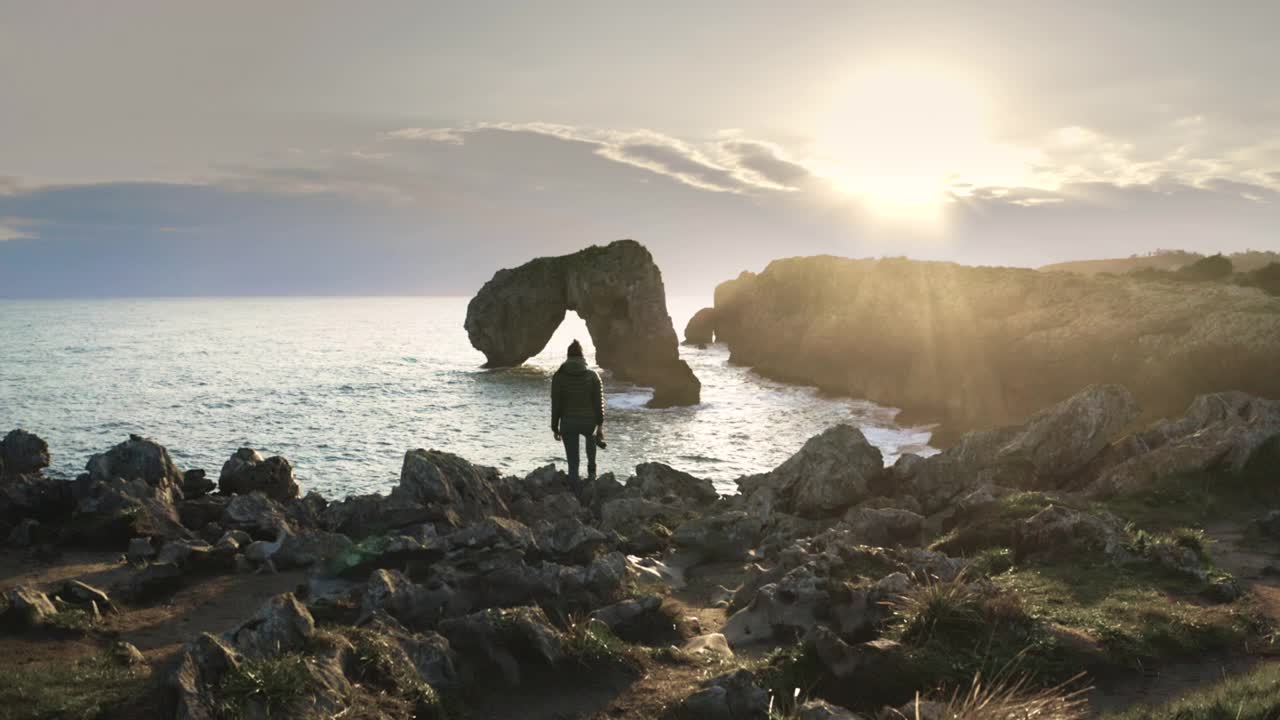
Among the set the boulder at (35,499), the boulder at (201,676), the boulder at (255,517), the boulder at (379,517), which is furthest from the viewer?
the boulder at (35,499)

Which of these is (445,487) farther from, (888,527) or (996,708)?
(996,708)

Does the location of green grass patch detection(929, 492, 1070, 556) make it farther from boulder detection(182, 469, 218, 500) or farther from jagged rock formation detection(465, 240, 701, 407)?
jagged rock formation detection(465, 240, 701, 407)

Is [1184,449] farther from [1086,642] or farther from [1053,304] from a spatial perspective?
[1053,304]

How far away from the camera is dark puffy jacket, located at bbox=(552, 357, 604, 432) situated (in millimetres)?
19875

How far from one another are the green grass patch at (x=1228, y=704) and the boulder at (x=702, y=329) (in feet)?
495

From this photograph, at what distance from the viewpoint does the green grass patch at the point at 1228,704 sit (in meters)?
7.60

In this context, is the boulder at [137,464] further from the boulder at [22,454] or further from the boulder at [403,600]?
the boulder at [403,600]

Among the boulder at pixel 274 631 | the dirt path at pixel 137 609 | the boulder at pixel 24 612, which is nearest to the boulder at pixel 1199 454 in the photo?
the boulder at pixel 274 631

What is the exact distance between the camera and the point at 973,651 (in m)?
9.59

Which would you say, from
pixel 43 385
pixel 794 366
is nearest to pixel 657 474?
pixel 794 366

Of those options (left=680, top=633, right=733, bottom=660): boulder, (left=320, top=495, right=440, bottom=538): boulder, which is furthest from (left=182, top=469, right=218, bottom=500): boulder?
(left=680, top=633, right=733, bottom=660): boulder

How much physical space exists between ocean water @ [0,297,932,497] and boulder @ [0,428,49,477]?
1143 centimetres

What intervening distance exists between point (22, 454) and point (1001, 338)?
6595cm

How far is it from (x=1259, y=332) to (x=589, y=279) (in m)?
62.8
